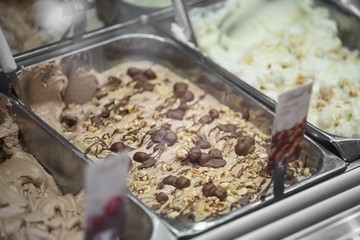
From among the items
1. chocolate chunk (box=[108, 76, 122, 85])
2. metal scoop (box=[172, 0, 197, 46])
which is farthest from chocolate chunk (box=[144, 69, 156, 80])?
metal scoop (box=[172, 0, 197, 46])

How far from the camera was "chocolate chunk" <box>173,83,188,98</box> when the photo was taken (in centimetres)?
251

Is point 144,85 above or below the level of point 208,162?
above

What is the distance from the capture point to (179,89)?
8.28 feet

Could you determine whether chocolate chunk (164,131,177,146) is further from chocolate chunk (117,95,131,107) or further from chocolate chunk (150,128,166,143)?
chocolate chunk (117,95,131,107)

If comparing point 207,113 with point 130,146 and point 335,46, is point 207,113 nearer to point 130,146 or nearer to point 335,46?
point 130,146

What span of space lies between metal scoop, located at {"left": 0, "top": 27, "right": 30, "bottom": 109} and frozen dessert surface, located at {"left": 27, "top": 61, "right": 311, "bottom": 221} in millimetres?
182

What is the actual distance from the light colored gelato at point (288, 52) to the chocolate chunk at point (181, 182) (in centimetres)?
61

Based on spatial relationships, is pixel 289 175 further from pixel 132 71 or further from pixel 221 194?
pixel 132 71

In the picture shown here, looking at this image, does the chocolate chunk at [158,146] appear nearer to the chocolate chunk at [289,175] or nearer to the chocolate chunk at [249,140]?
the chocolate chunk at [249,140]

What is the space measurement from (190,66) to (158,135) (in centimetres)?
50

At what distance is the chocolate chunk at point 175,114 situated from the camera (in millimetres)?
2357

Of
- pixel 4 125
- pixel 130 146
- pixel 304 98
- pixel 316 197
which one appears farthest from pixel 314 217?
pixel 4 125

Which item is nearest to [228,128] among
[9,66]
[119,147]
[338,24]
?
[119,147]

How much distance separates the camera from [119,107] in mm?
2422
